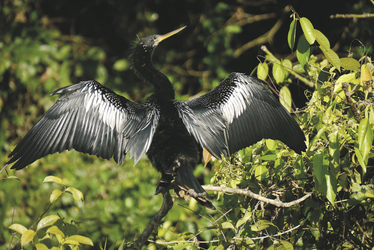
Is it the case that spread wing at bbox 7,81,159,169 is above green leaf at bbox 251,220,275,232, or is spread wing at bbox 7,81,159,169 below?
above

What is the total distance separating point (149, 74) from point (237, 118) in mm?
637

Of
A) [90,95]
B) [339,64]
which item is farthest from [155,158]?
[339,64]

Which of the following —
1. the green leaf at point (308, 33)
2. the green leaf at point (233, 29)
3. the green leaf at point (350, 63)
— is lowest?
the green leaf at point (350, 63)

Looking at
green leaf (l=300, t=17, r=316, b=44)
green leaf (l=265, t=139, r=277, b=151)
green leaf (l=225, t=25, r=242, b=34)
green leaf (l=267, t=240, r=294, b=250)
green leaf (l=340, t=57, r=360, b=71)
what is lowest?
green leaf (l=267, t=240, r=294, b=250)

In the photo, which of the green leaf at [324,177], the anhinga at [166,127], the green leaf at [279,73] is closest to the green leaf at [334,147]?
the green leaf at [324,177]

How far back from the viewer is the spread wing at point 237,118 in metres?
2.02

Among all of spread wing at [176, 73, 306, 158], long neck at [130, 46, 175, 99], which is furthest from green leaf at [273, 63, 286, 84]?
long neck at [130, 46, 175, 99]

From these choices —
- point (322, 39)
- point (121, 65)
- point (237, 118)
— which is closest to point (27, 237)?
point (237, 118)

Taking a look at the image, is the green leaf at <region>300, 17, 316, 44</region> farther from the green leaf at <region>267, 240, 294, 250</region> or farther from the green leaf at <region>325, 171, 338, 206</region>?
the green leaf at <region>267, 240, 294, 250</region>

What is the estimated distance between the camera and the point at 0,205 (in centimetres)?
417

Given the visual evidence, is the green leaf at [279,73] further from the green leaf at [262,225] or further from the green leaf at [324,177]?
the green leaf at [262,225]

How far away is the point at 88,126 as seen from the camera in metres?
2.13

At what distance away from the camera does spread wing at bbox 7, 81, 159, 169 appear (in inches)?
80.5

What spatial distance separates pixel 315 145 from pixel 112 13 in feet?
11.0
